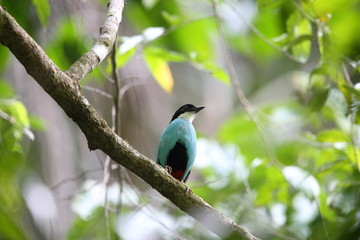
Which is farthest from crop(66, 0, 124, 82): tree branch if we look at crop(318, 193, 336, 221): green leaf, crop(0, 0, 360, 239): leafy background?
crop(318, 193, 336, 221): green leaf

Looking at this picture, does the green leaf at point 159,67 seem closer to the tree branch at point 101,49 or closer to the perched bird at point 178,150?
the perched bird at point 178,150

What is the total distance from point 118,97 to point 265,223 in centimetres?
142

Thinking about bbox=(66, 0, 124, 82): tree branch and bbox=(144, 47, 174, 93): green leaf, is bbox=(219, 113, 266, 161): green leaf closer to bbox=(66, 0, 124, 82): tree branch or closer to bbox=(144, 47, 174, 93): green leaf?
bbox=(144, 47, 174, 93): green leaf

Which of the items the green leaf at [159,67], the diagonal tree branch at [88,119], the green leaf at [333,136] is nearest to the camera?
the diagonal tree branch at [88,119]

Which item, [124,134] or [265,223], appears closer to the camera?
[265,223]

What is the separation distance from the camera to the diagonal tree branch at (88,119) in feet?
5.69

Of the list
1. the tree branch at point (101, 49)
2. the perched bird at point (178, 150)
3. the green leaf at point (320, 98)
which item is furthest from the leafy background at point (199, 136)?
the tree branch at point (101, 49)

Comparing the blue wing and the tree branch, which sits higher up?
the blue wing

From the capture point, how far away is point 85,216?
3.69m

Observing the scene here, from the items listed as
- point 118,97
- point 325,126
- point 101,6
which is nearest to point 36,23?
point 118,97

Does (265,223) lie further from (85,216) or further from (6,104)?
(6,104)

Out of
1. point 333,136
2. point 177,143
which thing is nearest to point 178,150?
point 177,143

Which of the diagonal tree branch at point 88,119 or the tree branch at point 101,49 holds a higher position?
the tree branch at point 101,49

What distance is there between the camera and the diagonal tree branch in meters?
1.73
